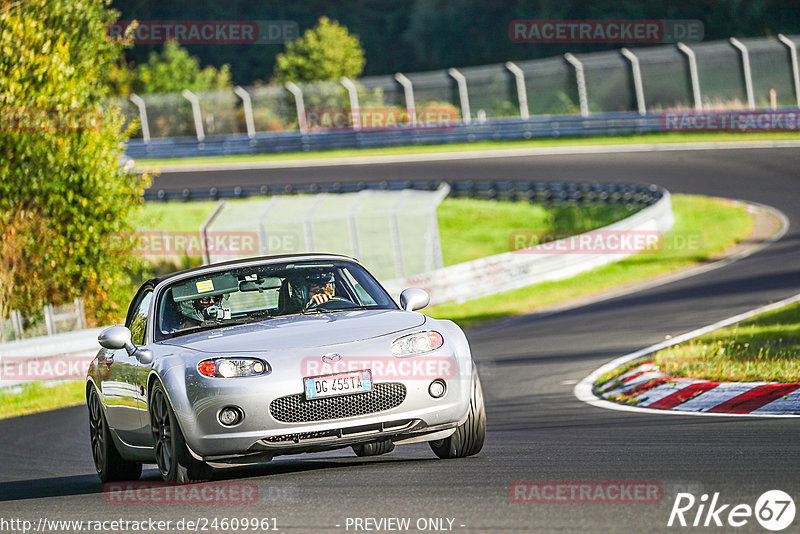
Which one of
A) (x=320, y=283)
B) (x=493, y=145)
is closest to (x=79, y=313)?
(x=320, y=283)

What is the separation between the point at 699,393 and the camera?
10.4 m

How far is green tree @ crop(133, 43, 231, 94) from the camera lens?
229ft

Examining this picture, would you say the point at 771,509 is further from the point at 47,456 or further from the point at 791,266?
the point at 791,266

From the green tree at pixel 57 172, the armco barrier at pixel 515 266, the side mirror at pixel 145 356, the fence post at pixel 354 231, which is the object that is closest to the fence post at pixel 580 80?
the armco barrier at pixel 515 266

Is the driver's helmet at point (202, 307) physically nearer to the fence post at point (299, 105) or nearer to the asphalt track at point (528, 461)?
the asphalt track at point (528, 461)

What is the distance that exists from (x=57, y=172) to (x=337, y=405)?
16.6 m

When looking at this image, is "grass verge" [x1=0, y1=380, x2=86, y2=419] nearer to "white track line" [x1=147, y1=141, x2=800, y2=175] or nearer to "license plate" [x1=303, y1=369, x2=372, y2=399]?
"license plate" [x1=303, y1=369, x2=372, y2=399]

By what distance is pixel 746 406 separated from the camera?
9594mm

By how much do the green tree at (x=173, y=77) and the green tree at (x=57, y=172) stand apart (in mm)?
46557

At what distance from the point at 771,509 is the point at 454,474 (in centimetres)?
212

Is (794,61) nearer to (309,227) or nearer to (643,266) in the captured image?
(643,266)

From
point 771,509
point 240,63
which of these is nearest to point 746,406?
point 771,509

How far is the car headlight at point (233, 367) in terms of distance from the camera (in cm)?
708

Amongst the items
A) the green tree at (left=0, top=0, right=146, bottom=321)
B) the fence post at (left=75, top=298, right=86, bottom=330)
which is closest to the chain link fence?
the green tree at (left=0, top=0, right=146, bottom=321)
